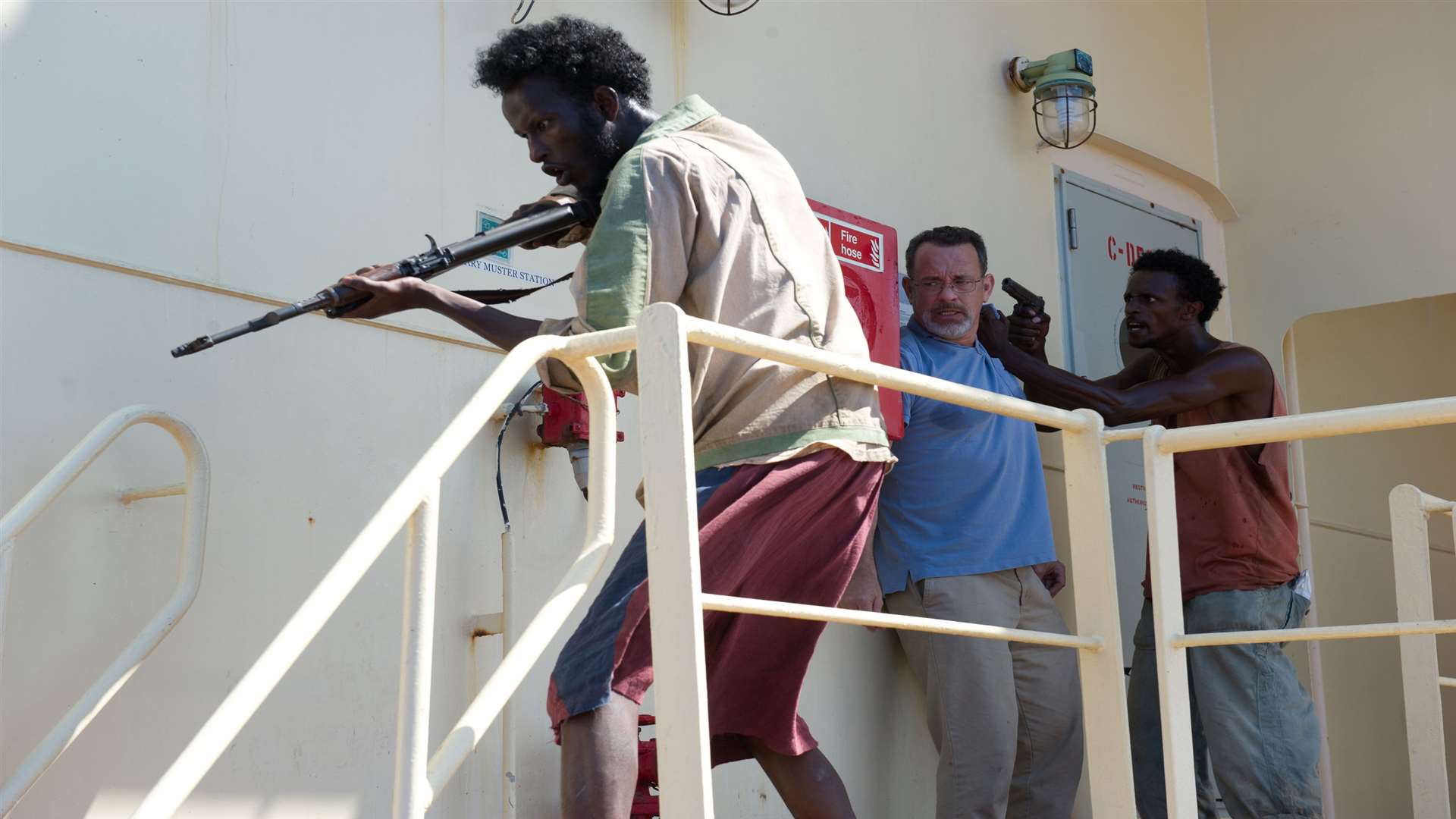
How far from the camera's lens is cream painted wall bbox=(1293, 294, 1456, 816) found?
7.08 m

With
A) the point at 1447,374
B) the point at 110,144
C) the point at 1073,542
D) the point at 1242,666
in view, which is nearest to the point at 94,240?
the point at 110,144

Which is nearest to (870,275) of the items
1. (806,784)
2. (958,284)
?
(958,284)

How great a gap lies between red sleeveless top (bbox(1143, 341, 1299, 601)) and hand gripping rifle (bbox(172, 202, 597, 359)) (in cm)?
207

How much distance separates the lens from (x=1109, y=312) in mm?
5977

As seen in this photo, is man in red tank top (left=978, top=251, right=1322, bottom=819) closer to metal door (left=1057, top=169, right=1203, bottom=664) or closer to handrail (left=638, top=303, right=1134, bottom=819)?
metal door (left=1057, top=169, right=1203, bottom=664)

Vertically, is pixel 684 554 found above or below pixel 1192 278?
below

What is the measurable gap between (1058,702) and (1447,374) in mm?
4303

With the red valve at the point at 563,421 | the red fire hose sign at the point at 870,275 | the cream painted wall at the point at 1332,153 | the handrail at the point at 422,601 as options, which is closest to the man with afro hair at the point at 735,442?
the handrail at the point at 422,601

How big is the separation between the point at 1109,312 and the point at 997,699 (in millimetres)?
2379

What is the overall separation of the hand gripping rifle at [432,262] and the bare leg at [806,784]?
1.10 metres

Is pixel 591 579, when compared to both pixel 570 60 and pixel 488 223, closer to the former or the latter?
pixel 570 60

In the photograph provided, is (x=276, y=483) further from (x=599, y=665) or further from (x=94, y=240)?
(x=599, y=665)

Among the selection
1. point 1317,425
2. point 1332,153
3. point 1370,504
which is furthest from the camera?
point 1370,504

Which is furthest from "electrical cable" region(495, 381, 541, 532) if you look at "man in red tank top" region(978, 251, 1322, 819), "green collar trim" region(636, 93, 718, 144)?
"man in red tank top" region(978, 251, 1322, 819)
